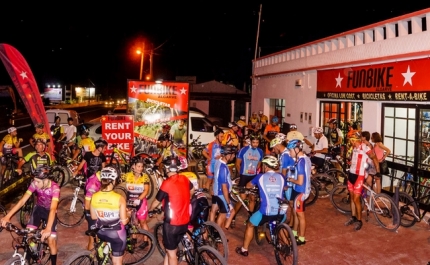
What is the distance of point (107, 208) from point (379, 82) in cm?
874

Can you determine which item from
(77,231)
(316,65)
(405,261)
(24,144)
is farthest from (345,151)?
(24,144)

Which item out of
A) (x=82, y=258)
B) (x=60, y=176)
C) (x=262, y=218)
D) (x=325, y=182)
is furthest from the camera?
(x=60, y=176)

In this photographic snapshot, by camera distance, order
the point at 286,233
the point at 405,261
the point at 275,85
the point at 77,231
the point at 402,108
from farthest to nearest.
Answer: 1. the point at 275,85
2. the point at 402,108
3. the point at 77,231
4. the point at 405,261
5. the point at 286,233

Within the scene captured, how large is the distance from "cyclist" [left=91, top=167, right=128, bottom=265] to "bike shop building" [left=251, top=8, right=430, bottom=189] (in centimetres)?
732

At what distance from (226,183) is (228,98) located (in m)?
23.9

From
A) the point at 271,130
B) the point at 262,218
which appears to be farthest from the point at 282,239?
the point at 271,130

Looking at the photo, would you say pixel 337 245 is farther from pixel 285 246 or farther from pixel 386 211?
pixel 285 246

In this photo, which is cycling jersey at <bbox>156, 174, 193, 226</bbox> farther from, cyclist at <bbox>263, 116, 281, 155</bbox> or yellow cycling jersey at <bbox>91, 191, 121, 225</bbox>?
cyclist at <bbox>263, 116, 281, 155</bbox>

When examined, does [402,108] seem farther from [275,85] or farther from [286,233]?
[275,85]

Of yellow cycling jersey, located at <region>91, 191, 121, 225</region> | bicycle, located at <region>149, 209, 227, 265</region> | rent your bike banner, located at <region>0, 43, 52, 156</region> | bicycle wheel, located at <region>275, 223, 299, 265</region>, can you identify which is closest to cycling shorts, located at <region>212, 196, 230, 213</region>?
bicycle, located at <region>149, 209, 227, 265</region>

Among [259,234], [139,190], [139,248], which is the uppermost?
[139,190]

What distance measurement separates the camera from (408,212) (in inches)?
346

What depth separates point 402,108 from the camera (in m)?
10.8

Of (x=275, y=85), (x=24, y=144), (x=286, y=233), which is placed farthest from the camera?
(x=24, y=144)
